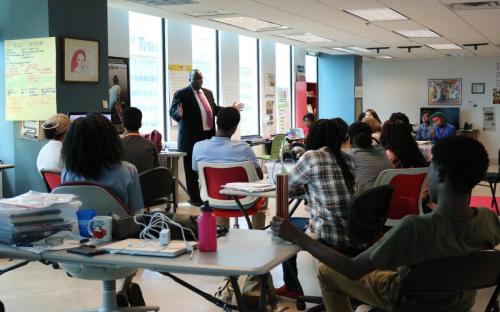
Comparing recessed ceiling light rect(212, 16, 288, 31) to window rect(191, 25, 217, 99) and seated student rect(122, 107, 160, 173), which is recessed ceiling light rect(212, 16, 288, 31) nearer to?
window rect(191, 25, 217, 99)

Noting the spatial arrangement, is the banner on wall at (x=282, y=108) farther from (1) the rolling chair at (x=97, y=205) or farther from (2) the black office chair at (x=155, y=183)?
(1) the rolling chair at (x=97, y=205)

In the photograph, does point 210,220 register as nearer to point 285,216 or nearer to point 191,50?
point 285,216

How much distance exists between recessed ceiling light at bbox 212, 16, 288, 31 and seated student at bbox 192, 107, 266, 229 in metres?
4.12

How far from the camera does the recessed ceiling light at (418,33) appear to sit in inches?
403

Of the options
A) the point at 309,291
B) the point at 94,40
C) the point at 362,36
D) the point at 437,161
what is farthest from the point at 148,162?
the point at 362,36

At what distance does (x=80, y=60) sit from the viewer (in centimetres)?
616

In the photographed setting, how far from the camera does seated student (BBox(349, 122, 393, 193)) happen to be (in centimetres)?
420

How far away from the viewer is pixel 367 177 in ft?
13.8

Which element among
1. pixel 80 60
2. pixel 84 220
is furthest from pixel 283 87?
pixel 84 220

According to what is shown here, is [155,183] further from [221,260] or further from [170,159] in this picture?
[170,159]

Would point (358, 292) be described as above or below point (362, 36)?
below

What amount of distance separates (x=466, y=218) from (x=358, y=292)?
23.1 inches

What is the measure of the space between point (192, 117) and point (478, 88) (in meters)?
10.8

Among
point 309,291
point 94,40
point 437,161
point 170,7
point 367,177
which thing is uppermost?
point 170,7
